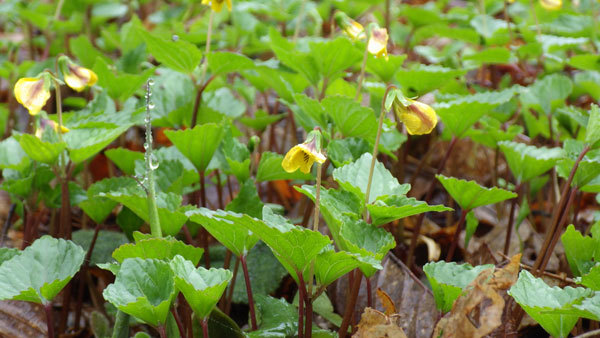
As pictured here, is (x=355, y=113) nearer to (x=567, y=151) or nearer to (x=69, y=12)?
(x=567, y=151)

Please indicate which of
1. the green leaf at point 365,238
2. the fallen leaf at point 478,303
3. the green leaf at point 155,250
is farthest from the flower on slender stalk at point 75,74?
the fallen leaf at point 478,303

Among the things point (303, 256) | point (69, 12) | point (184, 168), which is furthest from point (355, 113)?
point (69, 12)

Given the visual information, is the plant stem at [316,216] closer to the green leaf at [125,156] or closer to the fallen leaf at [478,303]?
the fallen leaf at [478,303]

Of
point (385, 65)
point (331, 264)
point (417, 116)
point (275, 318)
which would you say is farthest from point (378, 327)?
point (385, 65)

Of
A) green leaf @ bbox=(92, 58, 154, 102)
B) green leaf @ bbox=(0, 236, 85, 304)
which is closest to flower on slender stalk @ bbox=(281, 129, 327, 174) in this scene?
green leaf @ bbox=(0, 236, 85, 304)

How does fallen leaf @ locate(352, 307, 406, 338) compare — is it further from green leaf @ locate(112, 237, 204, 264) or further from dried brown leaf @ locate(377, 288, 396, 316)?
green leaf @ locate(112, 237, 204, 264)
